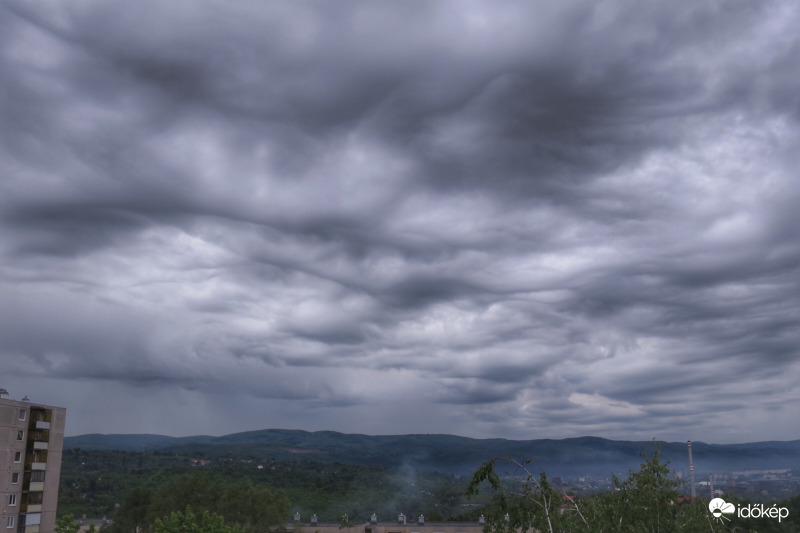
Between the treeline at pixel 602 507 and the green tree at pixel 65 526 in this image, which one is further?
the green tree at pixel 65 526

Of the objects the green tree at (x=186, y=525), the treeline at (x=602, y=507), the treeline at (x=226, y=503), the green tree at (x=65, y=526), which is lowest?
the treeline at (x=226, y=503)

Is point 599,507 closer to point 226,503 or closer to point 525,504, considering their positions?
point 525,504

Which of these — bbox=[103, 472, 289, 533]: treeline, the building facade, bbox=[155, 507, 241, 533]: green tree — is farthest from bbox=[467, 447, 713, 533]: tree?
bbox=[103, 472, 289, 533]: treeline

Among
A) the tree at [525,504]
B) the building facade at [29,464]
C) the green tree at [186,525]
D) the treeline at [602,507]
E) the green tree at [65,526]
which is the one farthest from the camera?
the building facade at [29,464]

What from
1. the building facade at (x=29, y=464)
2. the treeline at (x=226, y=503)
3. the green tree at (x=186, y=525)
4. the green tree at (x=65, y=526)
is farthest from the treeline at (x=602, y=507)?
the treeline at (x=226, y=503)

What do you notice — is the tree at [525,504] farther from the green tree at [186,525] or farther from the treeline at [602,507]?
the green tree at [186,525]

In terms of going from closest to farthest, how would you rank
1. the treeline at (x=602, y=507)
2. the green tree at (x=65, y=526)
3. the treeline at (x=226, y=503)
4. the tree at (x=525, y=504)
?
the tree at (x=525, y=504) → the treeline at (x=602, y=507) → the green tree at (x=65, y=526) → the treeline at (x=226, y=503)

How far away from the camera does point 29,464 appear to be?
74.7 meters

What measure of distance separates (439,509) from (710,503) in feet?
620

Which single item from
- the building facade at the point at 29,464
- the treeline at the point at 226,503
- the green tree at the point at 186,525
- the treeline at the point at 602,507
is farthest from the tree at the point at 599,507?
the treeline at the point at 226,503

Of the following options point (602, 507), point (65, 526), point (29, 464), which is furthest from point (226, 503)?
point (602, 507)

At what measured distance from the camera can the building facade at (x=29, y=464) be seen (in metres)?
70.8

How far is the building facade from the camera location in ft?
232

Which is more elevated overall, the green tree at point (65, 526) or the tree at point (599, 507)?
the tree at point (599, 507)
